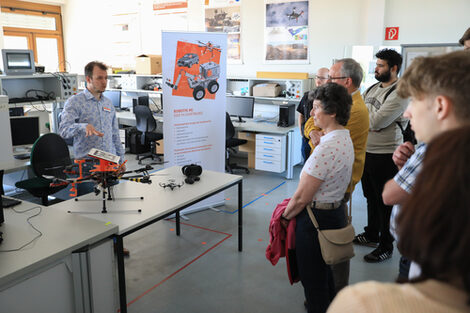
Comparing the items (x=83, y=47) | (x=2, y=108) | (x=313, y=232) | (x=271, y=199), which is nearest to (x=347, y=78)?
(x=313, y=232)

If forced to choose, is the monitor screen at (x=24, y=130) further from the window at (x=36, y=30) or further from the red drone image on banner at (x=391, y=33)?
the window at (x=36, y=30)

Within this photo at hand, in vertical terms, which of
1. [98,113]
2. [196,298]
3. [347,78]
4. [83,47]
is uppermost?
[83,47]

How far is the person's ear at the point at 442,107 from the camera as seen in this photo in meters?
1.03

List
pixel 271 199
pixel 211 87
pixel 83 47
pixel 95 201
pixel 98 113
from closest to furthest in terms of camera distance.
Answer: pixel 95 201, pixel 98 113, pixel 211 87, pixel 271 199, pixel 83 47

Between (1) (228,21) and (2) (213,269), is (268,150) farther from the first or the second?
(2) (213,269)

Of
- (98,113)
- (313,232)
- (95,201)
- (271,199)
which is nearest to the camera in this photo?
(313,232)

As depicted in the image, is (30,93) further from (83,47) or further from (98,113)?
(83,47)

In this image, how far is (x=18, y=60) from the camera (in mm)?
4660

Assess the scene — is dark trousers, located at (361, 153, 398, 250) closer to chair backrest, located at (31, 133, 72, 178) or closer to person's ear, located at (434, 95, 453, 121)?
person's ear, located at (434, 95, 453, 121)

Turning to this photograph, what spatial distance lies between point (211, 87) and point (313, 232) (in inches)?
96.9

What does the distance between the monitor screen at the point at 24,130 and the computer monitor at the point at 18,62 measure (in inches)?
28.9

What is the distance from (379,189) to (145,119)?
14.6ft

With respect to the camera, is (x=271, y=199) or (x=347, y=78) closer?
(x=347, y=78)

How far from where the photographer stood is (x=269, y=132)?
19.5 ft
